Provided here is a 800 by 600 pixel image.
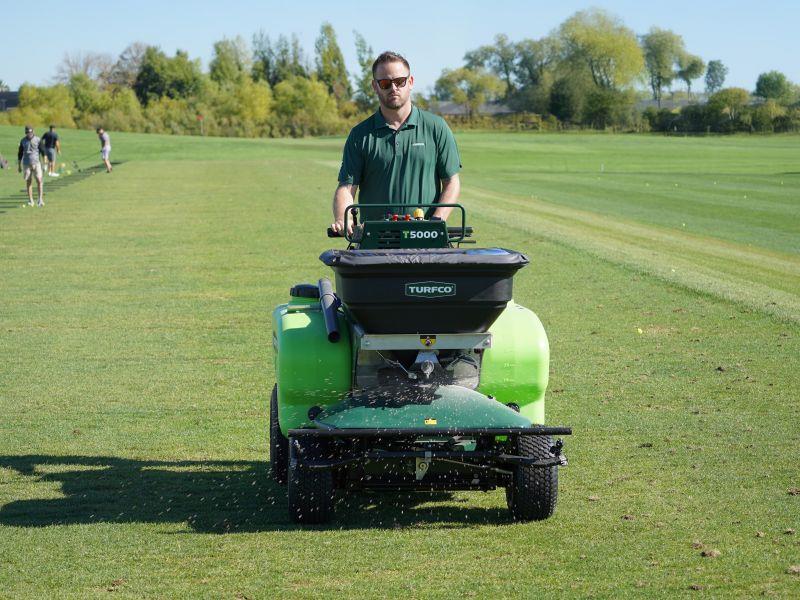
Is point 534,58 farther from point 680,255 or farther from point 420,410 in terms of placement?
point 420,410

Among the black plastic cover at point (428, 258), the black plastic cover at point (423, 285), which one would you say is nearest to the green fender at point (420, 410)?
the black plastic cover at point (423, 285)

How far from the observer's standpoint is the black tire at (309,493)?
20.1 ft

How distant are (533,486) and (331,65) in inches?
6961

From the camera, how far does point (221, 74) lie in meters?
168

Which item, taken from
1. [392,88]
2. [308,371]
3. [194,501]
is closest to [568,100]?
[392,88]

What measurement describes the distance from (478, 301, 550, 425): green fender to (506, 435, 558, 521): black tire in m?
0.48

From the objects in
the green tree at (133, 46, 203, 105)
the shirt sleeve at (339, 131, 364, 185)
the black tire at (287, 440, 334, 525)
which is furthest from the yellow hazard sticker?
the green tree at (133, 46, 203, 105)

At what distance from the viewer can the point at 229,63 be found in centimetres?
17150

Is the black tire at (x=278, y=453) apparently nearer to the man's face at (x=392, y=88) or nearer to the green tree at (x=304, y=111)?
the man's face at (x=392, y=88)

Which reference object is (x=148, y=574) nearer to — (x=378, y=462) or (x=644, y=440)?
(x=378, y=462)

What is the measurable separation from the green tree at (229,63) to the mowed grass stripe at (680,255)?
135 m

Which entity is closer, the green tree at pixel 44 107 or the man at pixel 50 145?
the man at pixel 50 145

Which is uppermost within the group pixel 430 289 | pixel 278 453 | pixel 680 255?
pixel 430 289

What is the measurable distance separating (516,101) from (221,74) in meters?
40.7
